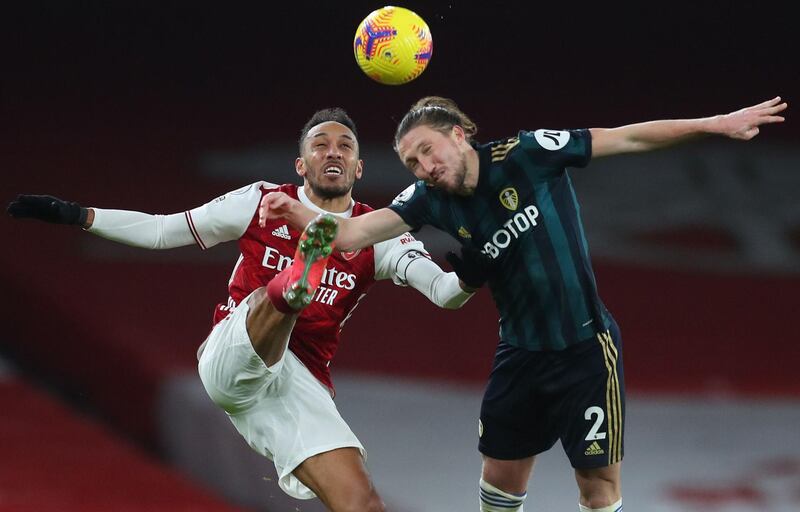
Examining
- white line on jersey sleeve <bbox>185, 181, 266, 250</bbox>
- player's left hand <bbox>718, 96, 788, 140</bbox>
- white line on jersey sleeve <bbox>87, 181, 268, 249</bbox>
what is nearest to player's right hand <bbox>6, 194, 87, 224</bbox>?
white line on jersey sleeve <bbox>87, 181, 268, 249</bbox>

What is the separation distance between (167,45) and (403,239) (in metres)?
3.89

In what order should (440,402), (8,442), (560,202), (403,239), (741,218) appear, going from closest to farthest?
(560,202) → (403,239) → (8,442) → (440,402) → (741,218)

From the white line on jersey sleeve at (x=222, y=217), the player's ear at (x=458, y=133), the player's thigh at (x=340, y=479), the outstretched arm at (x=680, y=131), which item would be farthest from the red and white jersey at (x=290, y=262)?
the outstretched arm at (x=680, y=131)

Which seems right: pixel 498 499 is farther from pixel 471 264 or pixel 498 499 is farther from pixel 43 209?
pixel 43 209

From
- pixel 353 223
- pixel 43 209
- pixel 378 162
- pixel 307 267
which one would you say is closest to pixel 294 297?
pixel 307 267

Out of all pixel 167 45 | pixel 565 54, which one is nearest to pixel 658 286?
pixel 565 54

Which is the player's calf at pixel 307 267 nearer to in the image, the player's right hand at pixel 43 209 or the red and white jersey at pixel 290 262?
the red and white jersey at pixel 290 262

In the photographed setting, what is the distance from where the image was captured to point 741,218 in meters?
8.22

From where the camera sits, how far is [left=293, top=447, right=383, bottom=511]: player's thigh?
157 inches

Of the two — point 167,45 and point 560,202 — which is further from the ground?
point 167,45

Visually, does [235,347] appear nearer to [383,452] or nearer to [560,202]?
[560,202]

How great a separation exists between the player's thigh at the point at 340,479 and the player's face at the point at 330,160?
0.98 m

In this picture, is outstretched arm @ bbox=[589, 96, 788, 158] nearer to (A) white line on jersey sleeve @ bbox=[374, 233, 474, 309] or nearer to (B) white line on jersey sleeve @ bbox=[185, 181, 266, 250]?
(A) white line on jersey sleeve @ bbox=[374, 233, 474, 309]

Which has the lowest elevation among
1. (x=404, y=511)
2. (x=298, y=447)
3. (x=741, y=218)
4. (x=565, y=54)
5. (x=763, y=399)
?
(x=298, y=447)
